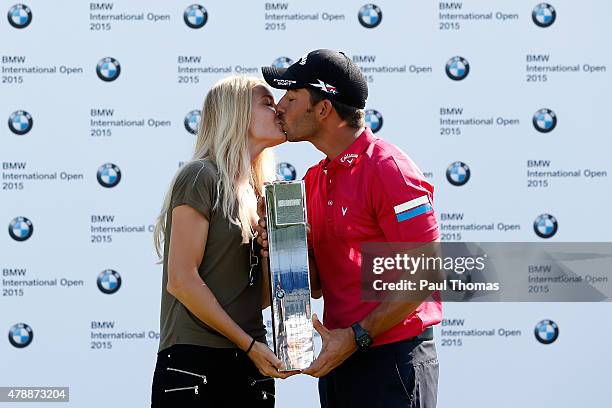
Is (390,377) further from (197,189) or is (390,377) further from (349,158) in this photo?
(197,189)

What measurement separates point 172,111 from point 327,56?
138 centimetres

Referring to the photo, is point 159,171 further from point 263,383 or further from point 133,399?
point 263,383

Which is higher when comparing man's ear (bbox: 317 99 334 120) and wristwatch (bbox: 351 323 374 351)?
man's ear (bbox: 317 99 334 120)

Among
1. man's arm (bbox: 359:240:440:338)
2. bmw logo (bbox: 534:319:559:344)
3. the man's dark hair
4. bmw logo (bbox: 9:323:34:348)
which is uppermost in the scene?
the man's dark hair

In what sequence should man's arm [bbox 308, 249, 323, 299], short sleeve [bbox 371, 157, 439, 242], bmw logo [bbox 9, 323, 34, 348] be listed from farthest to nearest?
bmw logo [bbox 9, 323, 34, 348] → man's arm [bbox 308, 249, 323, 299] → short sleeve [bbox 371, 157, 439, 242]

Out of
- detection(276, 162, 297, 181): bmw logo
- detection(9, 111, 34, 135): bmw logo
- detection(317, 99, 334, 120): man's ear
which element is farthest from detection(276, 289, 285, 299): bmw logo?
detection(9, 111, 34, 135): bmw logo

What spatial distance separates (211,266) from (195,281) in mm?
83

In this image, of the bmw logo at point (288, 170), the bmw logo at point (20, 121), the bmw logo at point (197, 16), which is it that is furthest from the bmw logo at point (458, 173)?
the bmw logo at point (20, 121)

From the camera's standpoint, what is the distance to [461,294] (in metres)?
4.18

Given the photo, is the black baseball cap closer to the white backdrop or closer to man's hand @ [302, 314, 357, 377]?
man's hand @ [302, 314, 357, 377]

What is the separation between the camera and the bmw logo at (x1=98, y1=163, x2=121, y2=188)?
4125 millimetres

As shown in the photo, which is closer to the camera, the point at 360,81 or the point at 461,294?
the point at 360,81

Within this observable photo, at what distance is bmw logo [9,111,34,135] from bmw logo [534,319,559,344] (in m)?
2.26

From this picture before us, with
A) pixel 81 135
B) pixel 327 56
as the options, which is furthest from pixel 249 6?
pixel 327 56
